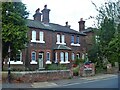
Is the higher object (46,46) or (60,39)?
(60,39)

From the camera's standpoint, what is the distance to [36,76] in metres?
22.5

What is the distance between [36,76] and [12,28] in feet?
15.8

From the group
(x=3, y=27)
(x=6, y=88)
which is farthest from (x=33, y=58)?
(x=6, y=88)

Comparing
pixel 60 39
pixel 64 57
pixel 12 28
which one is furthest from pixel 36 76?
pixel 60 39

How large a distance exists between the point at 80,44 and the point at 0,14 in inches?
939

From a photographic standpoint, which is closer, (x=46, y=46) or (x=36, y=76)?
(x=36, y=76)

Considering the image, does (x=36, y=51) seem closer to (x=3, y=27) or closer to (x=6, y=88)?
(x=3, y=27)

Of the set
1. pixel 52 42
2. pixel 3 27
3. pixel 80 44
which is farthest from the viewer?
pixel 80 44

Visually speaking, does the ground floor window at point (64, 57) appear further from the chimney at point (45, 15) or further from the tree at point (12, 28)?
the tree at point (12, 28)

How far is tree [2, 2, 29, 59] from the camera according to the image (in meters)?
22.5

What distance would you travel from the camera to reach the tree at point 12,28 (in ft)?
73.8

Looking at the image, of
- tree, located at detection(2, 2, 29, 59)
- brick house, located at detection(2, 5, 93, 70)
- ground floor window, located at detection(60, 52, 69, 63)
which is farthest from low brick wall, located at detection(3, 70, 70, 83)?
ground floor window, located at detection(60, 52, 69, 63)

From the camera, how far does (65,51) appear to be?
38719 millimetres

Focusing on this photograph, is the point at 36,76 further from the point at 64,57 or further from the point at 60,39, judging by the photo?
the point at 60,39
